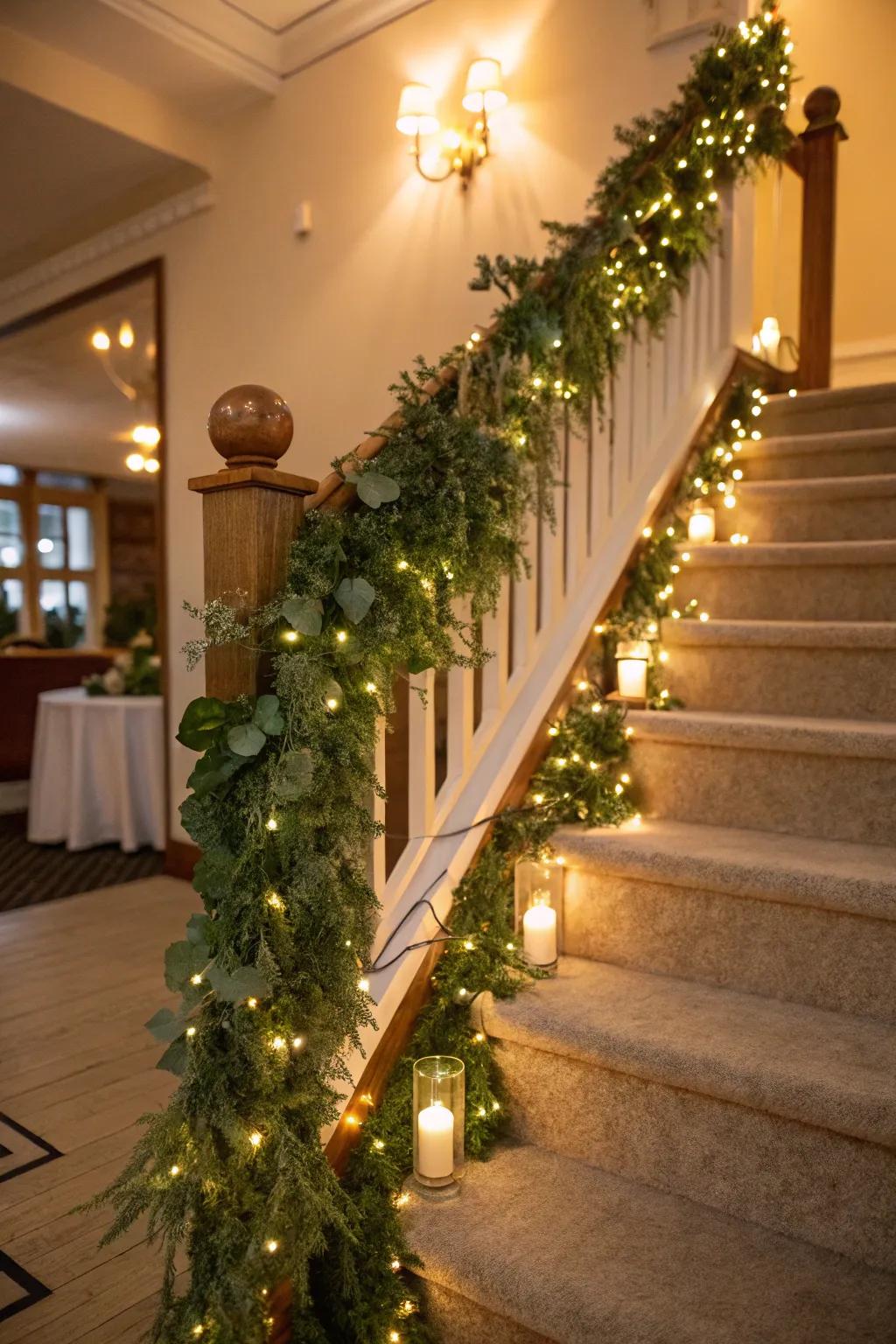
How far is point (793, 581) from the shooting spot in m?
2.31

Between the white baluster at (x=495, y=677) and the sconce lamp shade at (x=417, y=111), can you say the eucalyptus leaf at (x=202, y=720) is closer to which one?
the white baluster at (x=495, y=677)

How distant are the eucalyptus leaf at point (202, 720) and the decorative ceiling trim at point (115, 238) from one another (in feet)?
11.1

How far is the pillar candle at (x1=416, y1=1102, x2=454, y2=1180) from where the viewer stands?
1367mm

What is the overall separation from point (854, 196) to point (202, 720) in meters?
4.65

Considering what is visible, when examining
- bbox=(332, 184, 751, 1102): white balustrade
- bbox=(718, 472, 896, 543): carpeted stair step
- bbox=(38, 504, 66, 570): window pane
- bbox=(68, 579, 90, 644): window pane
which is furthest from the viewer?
bbox=(68, 579, 90, 644): window pane

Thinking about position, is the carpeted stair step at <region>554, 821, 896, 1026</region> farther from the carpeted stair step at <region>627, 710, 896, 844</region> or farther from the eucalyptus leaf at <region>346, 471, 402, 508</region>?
the eucalyptus leaf at <region>346, 471, 402, 508</region>

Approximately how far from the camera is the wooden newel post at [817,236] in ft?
10.7

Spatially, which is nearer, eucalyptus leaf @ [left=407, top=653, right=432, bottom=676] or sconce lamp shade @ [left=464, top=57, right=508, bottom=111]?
eucalyptus leaf @ [left=407, top=653, right=432, bottom=676]

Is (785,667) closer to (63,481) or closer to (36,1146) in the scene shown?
(36,1146)

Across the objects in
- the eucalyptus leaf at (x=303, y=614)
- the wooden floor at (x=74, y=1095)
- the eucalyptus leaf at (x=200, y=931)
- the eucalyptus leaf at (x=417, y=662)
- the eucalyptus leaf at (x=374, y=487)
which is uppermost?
the eucalyptus leaf at (x=374, y=487)

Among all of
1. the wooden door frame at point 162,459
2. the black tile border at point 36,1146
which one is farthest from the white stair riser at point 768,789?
the wooden door frame at point 162,459

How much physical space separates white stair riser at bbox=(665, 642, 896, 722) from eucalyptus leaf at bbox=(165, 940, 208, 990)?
130 centimetres

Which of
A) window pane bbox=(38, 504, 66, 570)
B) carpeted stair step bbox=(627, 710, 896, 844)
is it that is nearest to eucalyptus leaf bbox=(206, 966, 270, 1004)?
carpeted stair step bbox=(627, 710, 896, 844)

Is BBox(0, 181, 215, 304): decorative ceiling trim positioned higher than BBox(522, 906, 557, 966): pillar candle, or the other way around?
BBox(0, 181, 215, 304): decorative ceiling trim
